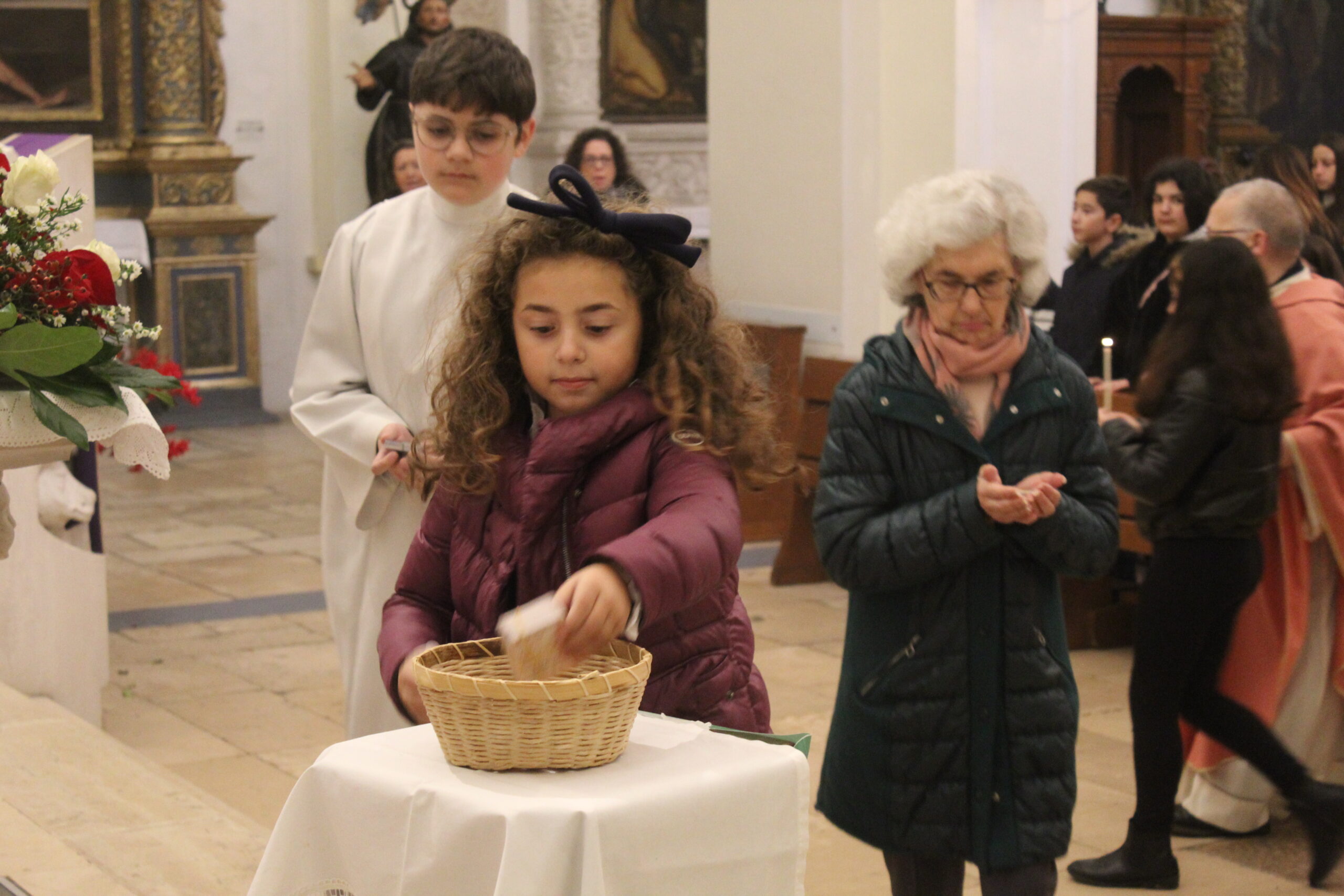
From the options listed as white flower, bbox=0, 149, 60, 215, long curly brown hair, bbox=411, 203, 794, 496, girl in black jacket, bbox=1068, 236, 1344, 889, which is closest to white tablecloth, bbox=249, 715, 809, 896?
long curly brown hair, bbox=411, 203, 794, 496

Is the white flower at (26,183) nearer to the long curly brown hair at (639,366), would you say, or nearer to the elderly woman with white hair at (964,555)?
the long curly brown hair at (639,366)

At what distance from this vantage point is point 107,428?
2.89 m

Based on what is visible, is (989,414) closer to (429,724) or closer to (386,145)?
(429,724)

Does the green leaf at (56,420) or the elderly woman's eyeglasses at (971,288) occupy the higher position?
the elderly woman's eyeglasses at (971,288)

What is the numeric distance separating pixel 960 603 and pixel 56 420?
154cm

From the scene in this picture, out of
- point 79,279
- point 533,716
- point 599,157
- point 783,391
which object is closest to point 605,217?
point 533,716

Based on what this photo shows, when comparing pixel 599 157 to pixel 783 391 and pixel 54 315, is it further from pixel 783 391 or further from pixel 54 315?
pixel 54 315

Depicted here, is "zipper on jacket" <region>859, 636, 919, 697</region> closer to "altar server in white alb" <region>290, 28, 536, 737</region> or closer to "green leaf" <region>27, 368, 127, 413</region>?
"altar server in white alb" <region>290, 28, 536, 737</region>

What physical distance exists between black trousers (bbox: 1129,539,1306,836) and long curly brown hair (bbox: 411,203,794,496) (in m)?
1.83

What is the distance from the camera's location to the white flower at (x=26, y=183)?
295 cm

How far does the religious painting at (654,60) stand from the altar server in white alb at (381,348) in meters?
11.9

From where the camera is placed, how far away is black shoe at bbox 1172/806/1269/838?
4.54m

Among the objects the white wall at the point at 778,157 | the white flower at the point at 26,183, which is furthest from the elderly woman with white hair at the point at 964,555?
the white wall at the point at 778,157

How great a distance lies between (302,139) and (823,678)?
28.8 ft
